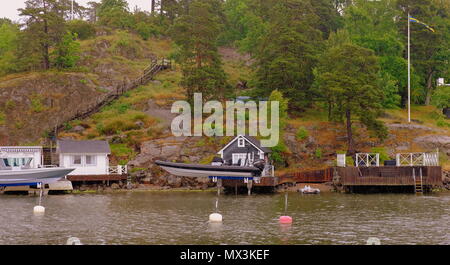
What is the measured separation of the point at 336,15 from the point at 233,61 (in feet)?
65.7

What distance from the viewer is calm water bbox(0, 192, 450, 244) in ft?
111

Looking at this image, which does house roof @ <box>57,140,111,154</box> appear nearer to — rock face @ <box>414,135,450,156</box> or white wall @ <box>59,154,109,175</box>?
white wall @ <box>59,154,109,175</box>

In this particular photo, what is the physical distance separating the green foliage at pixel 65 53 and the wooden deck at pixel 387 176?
1942 inches

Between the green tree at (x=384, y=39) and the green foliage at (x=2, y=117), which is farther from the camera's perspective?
the green tree at (x=384, y=39)

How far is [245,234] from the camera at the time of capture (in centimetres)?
3512

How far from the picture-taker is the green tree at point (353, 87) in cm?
6944

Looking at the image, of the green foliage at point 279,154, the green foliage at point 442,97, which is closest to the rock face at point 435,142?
the green foliage at point 442,97

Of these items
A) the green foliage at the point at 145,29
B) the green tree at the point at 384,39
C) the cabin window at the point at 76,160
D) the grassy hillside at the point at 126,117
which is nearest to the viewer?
the cabin window at the point at 76,160

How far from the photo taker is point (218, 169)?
58.6 m

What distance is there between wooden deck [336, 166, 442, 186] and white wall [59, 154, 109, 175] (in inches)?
962

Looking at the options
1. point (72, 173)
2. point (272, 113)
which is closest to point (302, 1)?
point (272, 113)

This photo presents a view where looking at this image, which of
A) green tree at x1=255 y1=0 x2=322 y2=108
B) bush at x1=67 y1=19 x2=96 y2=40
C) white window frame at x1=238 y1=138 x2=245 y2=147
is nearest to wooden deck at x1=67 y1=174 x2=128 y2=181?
white window frame at x1=238 y1=138 x2=245 y2=147

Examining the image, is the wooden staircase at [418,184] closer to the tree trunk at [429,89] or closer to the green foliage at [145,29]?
the tree trunk at [429,89]
